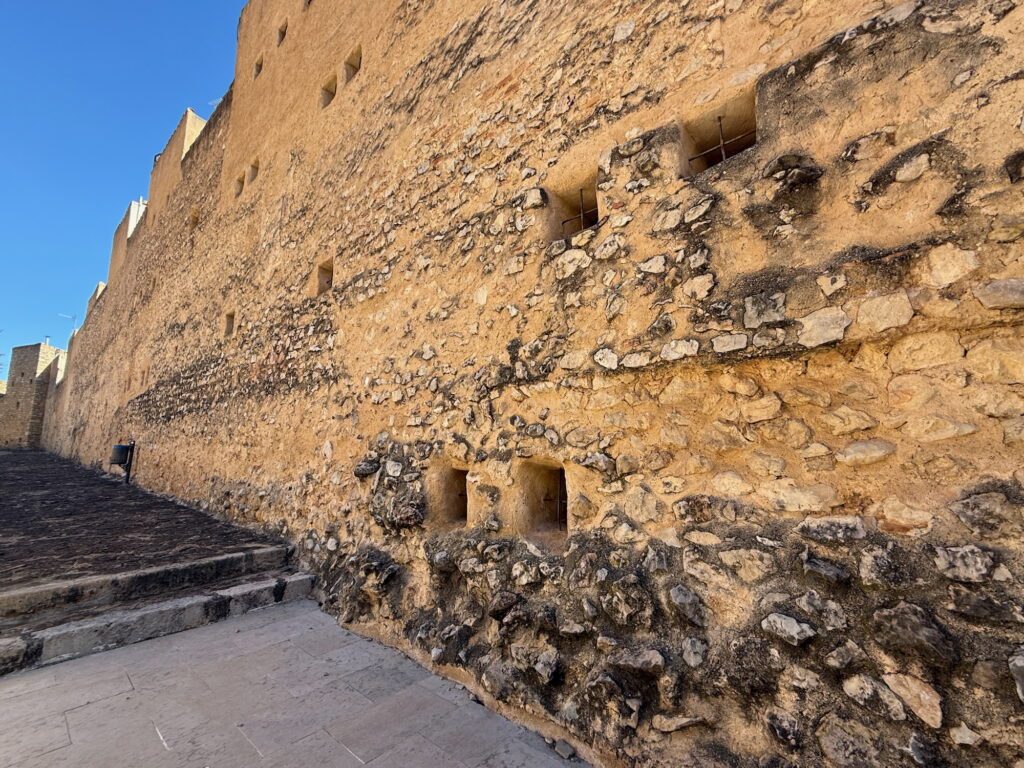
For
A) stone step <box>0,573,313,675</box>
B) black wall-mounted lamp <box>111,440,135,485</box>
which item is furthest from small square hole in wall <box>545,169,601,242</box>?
black wall-mounted lamp <box>111,440,135,485</box>

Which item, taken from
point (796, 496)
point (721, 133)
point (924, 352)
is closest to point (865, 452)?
point (796, 496)

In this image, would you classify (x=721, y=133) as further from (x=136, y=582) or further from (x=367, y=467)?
(x=136, y=582)

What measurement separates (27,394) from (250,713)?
2727 cm

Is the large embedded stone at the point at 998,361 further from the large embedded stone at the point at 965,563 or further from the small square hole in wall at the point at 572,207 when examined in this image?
the small square hole in wall at the point at 572,207

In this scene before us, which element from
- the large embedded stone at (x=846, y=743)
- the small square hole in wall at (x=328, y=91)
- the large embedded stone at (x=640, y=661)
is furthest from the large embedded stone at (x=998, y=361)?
the small square hole in wall at (x=328, y=91)

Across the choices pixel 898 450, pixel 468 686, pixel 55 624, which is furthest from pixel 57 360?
pixel 898 450

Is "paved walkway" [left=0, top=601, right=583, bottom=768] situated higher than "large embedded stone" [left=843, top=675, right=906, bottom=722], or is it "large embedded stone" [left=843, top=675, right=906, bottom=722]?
"large embedded stone" [left=843, top=675, right=906, bottom=722]

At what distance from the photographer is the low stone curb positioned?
2.71m

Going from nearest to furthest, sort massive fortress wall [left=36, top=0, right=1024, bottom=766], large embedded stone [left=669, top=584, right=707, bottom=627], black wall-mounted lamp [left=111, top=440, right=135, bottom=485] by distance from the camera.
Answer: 1. massive fortress wall [left=36, top=0, right=1024, bottom=766]
2. large embedded stone [left=669, top=584, right=707, bottom=627]
3. black wall-mounted lamp [left=111, top=440, right=135, bottom=485]

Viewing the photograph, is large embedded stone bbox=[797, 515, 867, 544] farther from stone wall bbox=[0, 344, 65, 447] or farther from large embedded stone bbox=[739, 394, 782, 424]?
stone wall bbox=[0, 344, 65, 447]

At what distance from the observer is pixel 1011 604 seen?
3.99ft

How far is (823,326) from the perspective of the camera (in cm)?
160

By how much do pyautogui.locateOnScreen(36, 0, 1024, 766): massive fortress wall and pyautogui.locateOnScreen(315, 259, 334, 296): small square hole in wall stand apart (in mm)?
727

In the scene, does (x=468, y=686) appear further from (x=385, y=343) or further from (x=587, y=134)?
(x=587, y=134)
